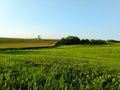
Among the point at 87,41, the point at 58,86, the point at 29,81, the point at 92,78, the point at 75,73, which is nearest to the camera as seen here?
the point at 58,86

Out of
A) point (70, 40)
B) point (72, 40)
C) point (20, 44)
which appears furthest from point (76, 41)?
point (20, 44)

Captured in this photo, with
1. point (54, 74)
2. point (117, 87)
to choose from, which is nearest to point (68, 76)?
point (54, 74)

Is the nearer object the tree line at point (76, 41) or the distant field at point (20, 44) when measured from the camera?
the distant field at point (20, 44)

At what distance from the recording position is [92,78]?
1088 cm

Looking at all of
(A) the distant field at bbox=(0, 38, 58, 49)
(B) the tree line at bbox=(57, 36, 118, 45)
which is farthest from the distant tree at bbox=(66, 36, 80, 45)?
(A) the distant field at bbox=(0, 38, 58, 49)

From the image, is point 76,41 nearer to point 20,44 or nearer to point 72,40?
point 72,40

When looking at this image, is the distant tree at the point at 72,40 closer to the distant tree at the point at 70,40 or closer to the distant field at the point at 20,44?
the distant tree at the point at 70,40

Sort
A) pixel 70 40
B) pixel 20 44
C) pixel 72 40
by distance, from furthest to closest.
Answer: pixel 70 40, pixel 72 40, pixel 20 44

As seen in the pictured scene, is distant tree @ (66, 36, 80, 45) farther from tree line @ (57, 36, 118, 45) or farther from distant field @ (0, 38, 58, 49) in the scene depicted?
distant field @ (0, 38, 58, 49)

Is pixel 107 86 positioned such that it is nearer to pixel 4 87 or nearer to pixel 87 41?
pixel 4 87

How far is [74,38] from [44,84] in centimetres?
9945

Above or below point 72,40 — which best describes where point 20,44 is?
below

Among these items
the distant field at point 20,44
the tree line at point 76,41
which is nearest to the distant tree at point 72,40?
the tree line at point 76,41

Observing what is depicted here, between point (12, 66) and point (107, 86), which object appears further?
point (12, 66)
